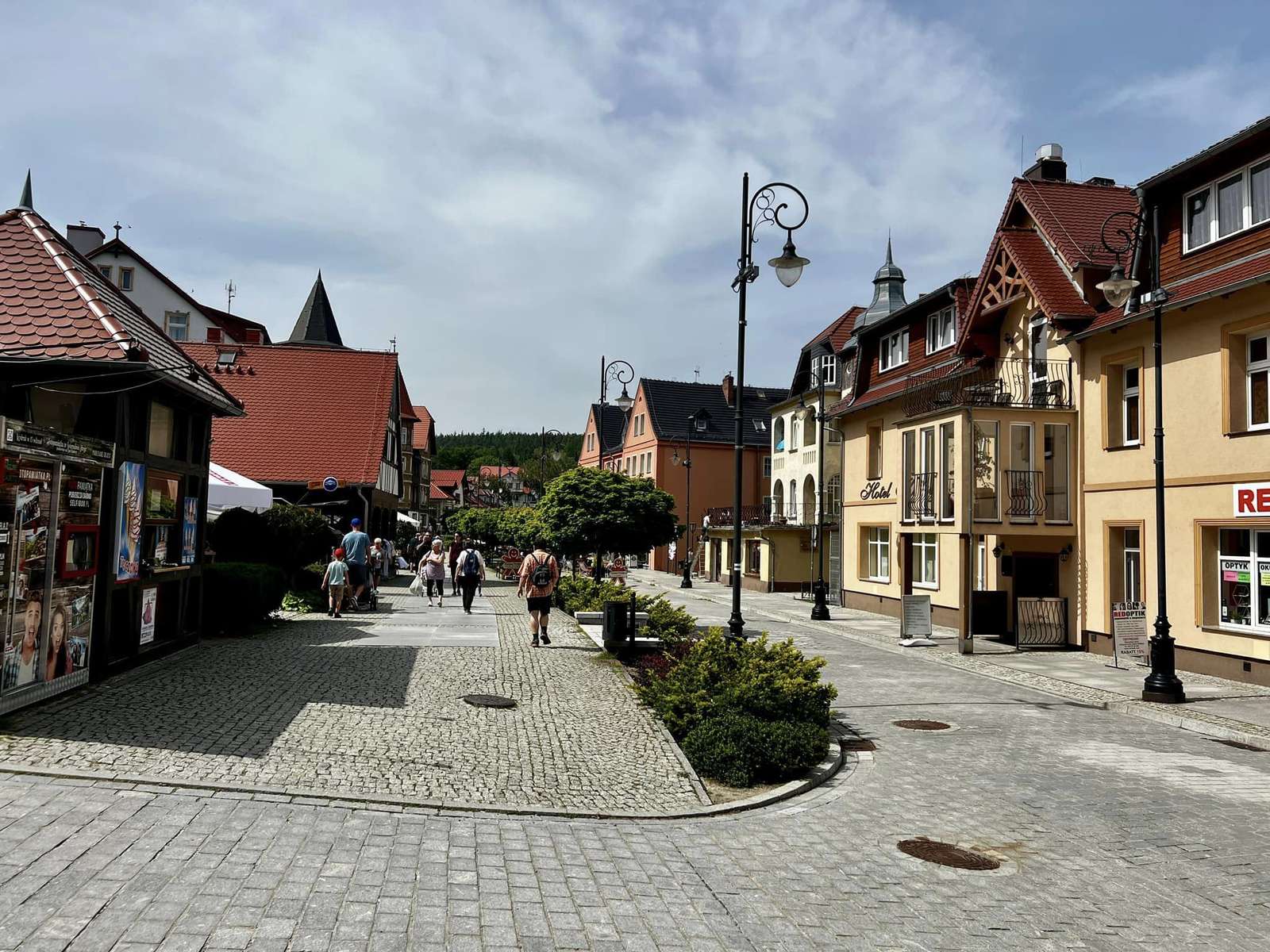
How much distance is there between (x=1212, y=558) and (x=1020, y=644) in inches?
173

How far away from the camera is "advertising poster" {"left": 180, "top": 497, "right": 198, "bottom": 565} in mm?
13125

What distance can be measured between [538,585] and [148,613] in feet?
19.0

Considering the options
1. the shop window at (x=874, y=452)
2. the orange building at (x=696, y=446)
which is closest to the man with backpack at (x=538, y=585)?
the shop window at (x=874, y=452)

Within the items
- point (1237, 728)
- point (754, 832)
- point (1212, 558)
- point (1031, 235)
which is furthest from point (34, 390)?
point (1031, 235)

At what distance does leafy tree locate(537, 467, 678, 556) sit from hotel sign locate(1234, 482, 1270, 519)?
17.0 meters

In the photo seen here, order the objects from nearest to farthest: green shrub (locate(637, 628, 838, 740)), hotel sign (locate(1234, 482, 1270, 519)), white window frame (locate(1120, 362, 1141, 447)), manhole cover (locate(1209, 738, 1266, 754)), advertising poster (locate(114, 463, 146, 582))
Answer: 1. green shrub (locate(637, 628, 838, 740))
2. manhole cover (locate(1209, 738, 1266, 754))
3. advertising poster (locate(114, 463, 146, 582))
4. hotel sign (locate(1234, 482, 1270, 519))
5. white window frame (locate(1120, 362, 1141, 447))

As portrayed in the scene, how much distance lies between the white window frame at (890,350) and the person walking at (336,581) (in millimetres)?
16827

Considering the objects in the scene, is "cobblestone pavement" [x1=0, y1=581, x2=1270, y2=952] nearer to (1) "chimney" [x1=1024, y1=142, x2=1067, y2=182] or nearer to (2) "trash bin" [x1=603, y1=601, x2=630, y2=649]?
(2) "trash bin" [x1=603, y1=601, x2=630, y2=649]

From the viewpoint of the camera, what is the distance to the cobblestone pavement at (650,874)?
481 centimetres

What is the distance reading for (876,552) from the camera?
2975cm

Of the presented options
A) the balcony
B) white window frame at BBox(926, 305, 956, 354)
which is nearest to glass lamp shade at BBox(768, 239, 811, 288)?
the balcony

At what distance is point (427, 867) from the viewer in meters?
5.72

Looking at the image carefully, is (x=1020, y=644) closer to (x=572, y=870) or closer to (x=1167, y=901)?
(x=1167, y=901)

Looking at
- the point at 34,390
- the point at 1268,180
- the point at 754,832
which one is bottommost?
the point at 754,832
